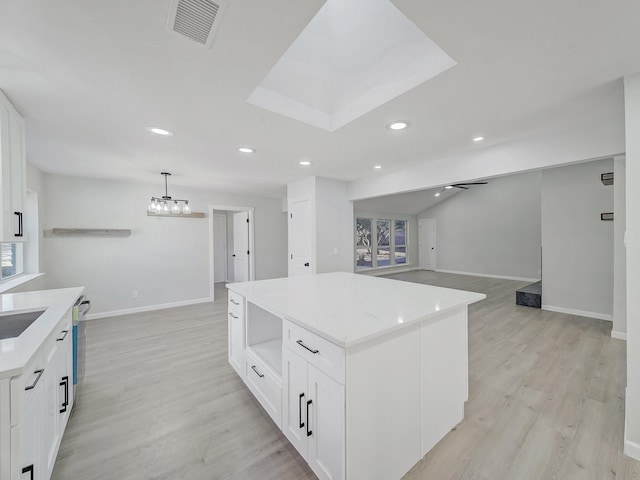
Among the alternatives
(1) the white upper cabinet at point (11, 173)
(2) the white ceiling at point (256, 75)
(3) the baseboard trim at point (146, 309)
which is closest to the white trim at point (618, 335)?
(2) the white ceiling at point (256, 75)

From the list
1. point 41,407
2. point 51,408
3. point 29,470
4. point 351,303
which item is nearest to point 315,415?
point 351,303

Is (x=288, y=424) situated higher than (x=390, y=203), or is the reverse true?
(x=390, y=203)

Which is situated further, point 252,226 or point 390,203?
point 390,203

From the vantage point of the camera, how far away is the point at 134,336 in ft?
11.1

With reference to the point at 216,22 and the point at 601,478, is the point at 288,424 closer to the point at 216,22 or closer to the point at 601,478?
the point at 601,478

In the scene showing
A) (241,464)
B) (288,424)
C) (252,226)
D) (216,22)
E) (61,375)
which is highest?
(216,22)

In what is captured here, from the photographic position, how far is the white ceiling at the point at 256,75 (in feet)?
3.59

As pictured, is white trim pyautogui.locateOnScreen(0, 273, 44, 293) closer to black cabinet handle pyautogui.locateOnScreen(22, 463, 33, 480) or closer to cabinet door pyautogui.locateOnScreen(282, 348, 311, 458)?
black cabinet handle pyautogui.locateOnScreen(22, 463, 33, 480)

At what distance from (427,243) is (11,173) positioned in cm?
1004

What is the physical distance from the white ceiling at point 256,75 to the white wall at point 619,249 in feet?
4.82

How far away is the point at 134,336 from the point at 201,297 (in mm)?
1754

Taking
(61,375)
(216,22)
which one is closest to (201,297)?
(61,375)

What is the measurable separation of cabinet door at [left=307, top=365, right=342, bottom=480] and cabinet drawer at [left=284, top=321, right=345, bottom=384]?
4cm

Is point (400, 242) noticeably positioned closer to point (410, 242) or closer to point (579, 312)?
point (410, 242)
